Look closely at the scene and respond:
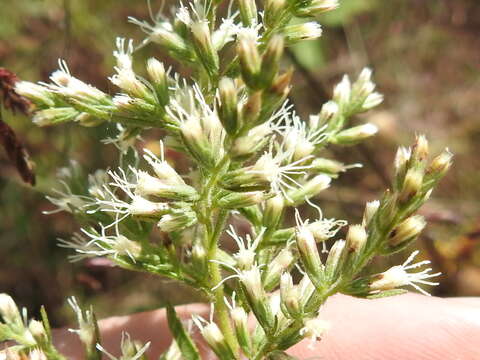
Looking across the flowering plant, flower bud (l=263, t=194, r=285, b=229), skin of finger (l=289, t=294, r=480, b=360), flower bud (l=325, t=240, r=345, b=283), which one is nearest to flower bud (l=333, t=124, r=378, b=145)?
the flowering plant

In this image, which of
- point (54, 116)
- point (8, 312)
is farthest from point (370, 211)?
point (8, 312)

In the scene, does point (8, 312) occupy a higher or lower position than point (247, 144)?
lower

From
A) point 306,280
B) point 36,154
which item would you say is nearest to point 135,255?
point 306,280

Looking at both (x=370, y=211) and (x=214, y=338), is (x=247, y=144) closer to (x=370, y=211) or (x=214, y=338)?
(x=370, y=211)

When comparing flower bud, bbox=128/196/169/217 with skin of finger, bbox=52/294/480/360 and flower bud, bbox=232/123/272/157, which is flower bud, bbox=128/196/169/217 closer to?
flower bud, bbox=232/123/272/157

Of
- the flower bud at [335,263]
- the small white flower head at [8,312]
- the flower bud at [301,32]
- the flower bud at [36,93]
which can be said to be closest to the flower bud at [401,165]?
the flower bud at [335,263]

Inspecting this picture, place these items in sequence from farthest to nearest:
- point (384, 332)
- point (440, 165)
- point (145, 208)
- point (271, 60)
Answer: point (384, 332) < point (145, 208) < point (440, 165) < point (271, 60)
